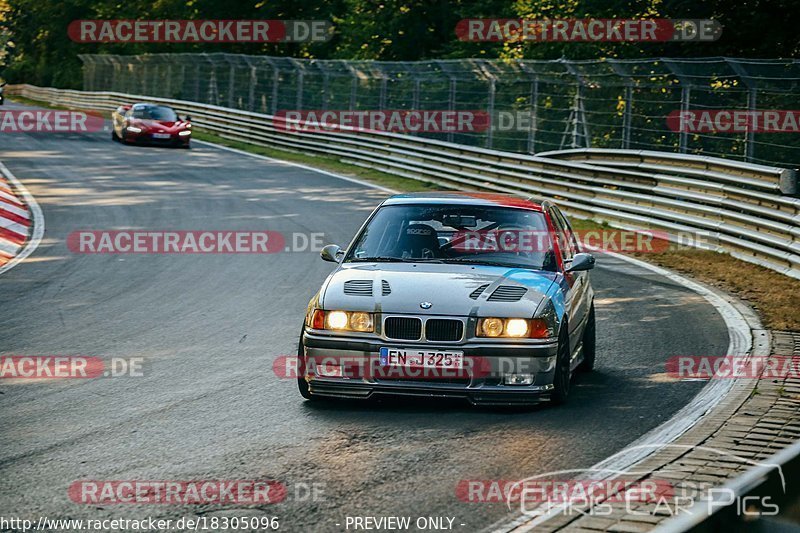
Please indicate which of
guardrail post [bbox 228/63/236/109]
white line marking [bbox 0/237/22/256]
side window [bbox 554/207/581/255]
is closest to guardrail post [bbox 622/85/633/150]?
white line marking [bbox 0/237/22/256]

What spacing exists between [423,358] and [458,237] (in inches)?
61.0

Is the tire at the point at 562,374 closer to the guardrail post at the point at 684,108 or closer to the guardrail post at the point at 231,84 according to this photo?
the guardrail post at the point at 684,108

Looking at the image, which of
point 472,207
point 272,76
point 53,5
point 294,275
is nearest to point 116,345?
point 472,207

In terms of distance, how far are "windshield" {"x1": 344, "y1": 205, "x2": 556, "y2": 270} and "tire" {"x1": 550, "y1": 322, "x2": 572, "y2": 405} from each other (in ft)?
2.59

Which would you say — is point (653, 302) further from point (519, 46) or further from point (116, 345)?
point (519, 46)

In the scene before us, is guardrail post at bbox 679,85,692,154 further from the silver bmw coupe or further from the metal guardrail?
the silver bmw coupe

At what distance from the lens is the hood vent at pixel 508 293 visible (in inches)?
316

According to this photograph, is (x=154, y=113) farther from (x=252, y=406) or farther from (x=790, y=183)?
(x=252, y=406)

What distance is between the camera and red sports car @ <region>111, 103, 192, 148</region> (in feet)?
123

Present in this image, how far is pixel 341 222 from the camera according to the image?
20484 mm

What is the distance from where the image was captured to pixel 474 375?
7816mm

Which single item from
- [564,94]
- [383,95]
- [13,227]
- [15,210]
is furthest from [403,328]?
[383,95]

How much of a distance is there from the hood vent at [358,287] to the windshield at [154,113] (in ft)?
101

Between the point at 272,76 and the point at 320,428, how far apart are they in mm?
33182
